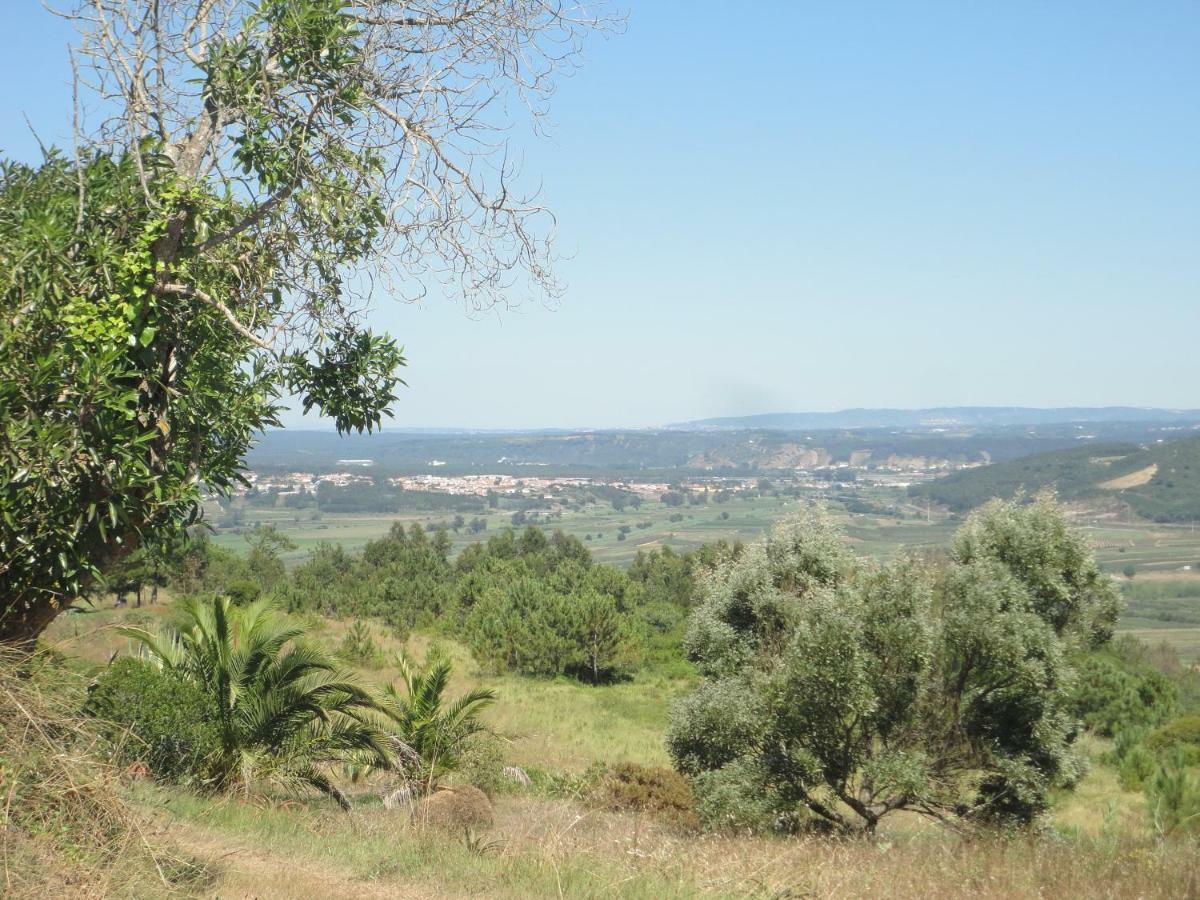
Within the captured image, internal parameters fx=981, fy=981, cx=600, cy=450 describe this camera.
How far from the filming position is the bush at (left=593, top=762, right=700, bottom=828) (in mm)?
14648

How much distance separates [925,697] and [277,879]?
907cm

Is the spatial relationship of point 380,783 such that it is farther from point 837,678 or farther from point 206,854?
point 206,854

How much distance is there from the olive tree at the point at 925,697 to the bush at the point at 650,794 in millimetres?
1140

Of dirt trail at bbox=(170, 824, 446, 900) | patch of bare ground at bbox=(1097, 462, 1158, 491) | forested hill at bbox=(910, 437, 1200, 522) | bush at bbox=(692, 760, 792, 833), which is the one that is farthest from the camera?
patch of bare ground at bbox=(1097, 462, 1158, 491)

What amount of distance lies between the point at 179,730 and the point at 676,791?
945cm

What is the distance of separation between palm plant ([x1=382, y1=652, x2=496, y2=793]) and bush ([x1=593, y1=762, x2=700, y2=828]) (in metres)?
3.95

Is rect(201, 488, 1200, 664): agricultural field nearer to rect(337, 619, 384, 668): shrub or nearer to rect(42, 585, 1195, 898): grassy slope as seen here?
rect(337, 619, 384, 668): shrub

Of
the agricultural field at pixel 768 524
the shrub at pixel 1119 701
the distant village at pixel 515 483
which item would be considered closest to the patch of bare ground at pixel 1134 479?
the agricultural field at pixel 768 524

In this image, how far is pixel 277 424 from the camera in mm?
6035

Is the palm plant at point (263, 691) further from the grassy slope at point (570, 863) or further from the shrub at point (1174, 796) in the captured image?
the shrub at point (1174, 796)

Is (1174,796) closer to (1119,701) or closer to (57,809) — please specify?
(57,809)

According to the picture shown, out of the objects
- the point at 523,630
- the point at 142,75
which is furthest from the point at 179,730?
the point at 523,630

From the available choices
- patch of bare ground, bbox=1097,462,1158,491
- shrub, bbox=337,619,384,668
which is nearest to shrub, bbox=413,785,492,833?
shrub, bbox=337,619,384,668

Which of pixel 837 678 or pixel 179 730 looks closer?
pixel 179 730
